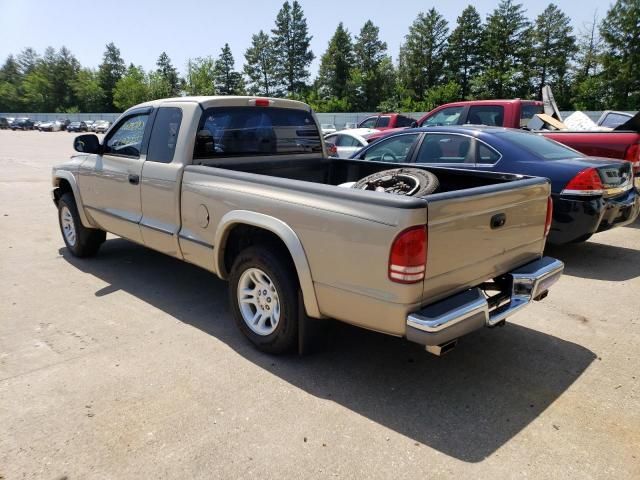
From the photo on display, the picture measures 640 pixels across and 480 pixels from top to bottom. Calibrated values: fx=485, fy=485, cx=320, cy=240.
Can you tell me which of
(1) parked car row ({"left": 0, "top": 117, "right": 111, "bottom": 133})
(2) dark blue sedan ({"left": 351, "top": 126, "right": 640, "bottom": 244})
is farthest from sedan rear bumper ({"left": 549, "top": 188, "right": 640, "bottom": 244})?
(1) parked car row ({"left": 0, "top": 117, "right": 111, "bottom": 133})

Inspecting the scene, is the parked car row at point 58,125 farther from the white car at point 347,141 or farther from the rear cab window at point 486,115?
the rear cab window at point 486,115

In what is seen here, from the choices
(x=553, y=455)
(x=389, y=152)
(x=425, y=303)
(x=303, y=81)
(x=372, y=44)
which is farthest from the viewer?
(x=303, y=81)

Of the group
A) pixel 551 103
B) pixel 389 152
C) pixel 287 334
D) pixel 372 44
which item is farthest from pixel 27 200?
pixel 372 44

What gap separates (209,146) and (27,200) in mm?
8091

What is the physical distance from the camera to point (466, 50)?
216ft

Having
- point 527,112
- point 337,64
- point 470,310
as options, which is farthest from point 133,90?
point 470,310

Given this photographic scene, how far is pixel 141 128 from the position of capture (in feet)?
16.1

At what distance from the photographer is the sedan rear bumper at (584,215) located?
5578mm

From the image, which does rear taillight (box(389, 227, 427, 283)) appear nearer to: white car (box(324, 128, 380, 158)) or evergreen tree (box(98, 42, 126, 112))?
white car (box(324, 128, 380, 158))

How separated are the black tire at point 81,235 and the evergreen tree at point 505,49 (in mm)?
60371

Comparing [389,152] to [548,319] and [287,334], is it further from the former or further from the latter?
[287,334]

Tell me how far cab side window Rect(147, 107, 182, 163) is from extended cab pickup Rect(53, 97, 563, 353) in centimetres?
1

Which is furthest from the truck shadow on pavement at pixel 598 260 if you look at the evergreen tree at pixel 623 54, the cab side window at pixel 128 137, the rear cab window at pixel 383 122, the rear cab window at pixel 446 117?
the evergreen tree at pixel 623 54

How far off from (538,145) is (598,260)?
1.67 metres
